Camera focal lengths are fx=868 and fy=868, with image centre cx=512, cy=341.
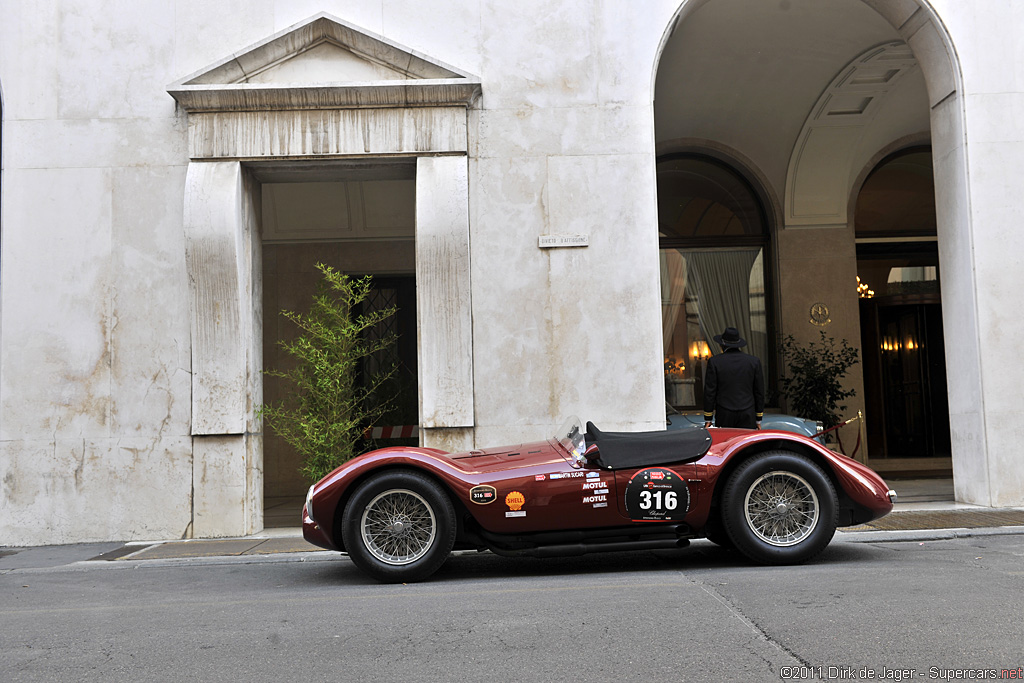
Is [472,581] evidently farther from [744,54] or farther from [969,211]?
[744,54]

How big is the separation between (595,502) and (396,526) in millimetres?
1323

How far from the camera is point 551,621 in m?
4.36

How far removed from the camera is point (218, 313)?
8656 mm

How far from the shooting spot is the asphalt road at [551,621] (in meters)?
3.54

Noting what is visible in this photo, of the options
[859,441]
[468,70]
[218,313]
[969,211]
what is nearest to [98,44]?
[218,313]

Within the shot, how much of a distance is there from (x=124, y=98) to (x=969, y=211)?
872 centimetres

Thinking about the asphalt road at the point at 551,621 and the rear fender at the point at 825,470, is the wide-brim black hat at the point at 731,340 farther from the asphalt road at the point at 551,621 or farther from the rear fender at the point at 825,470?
the rear fender at the point at 825,470

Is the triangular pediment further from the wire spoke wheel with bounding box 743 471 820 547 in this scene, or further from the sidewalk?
the wire spoke wheel with bounding box 743 471 820 547

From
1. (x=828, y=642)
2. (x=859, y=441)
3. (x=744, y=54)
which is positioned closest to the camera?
(x=828, y=642)

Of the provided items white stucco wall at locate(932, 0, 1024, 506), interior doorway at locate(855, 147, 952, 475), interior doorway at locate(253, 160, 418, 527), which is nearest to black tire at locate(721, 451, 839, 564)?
white stucco wall at locate(932, 0, 1024, 506)

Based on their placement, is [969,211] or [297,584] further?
[969,211]

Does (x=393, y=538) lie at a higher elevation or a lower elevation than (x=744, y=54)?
lower

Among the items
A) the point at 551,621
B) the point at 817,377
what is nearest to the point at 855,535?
the point at 551,621

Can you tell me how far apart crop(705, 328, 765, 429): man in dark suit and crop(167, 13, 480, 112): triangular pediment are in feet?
13.2
